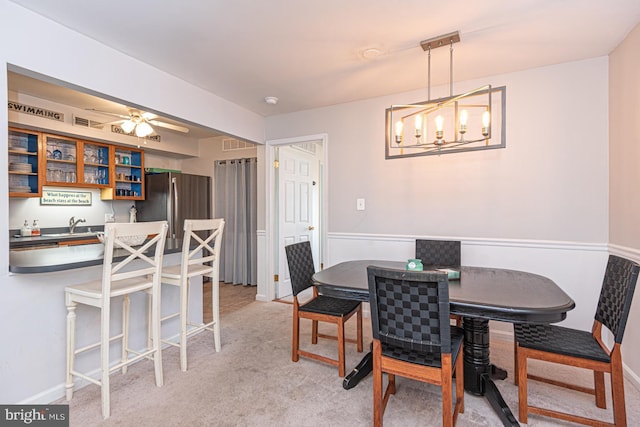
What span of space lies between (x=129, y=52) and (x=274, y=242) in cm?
253

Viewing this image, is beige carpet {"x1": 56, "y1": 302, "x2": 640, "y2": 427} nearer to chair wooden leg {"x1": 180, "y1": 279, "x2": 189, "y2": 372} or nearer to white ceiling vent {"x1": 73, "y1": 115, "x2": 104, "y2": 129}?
chair wooden leg {"x1": 180, "y1": 279, "x2": 189, "y2": 372}

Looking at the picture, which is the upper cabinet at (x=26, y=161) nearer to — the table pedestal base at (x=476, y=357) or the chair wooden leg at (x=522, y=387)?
the table pedestal base at (x=476, y=357)

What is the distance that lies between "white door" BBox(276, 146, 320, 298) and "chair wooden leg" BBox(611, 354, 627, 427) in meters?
3.28

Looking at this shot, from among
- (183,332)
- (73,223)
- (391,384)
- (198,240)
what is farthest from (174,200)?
(391,384)

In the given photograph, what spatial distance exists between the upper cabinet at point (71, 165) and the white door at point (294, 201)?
231cm

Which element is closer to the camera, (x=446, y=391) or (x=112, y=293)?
(x=446, y=391)

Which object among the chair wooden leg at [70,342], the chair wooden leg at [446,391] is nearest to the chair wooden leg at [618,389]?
the chair wooden leg at [446,391]

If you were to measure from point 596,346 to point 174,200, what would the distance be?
4.78 m

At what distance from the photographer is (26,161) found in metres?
3.68

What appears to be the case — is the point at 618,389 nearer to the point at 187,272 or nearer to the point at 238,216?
the point at 187,272

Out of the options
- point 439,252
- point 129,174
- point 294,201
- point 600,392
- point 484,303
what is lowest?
point 600,392

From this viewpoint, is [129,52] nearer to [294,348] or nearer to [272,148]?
[272,148]

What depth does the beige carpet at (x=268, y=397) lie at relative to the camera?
5.86 ft

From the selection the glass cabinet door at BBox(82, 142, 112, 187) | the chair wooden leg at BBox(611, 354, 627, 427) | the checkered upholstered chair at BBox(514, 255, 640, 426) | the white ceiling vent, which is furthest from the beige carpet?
the white ceiling vent
